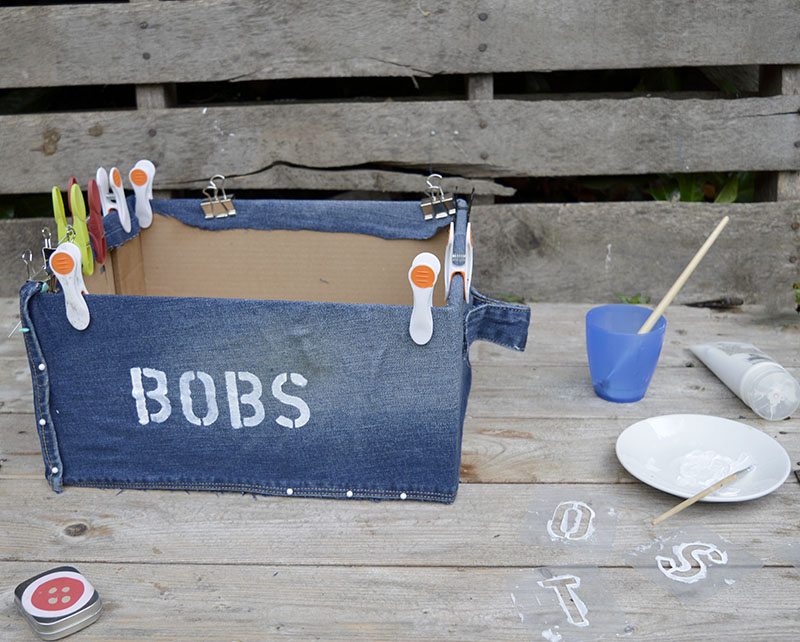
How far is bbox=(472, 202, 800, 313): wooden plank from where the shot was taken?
2.17m

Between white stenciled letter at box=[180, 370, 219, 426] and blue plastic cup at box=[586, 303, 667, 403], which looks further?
blue plastic cup at box=[586, 303, 667, 403]

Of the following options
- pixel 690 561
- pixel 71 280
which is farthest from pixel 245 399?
pixel 690 561

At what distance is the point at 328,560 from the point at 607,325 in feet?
2.66

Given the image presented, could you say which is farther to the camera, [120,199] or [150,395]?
[120,199]

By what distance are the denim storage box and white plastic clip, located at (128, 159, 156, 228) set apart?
0.45m

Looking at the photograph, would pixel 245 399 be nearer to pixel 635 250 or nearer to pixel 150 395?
pixel 150 395

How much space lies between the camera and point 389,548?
1220 mm

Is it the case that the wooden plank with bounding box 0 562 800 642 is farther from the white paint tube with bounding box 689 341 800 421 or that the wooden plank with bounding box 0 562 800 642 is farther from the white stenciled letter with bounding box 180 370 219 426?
the white paint tube with bounding box 689 341 800 421

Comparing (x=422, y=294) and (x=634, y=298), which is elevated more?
(x=422, y=294)

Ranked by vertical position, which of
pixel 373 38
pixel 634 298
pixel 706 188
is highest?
pixel 373 38

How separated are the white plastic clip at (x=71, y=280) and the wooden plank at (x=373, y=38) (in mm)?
1015

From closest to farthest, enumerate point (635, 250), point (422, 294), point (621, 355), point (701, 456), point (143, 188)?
point (422, 294) < point (701, 456) < point (621, 355) < point (143, 188) < point (635, 250)

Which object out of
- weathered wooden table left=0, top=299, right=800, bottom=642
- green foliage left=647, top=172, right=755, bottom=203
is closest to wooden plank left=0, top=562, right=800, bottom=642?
weathered wooden table left=0, top=299, right=800, bottom=642

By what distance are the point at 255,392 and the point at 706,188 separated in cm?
154
